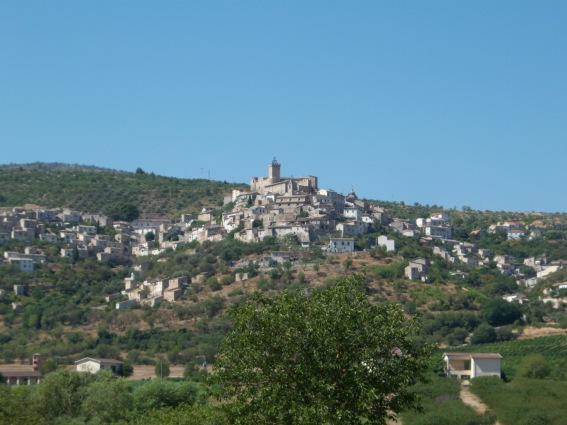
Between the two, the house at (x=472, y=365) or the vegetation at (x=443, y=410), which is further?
the house at (x=472, y=365)

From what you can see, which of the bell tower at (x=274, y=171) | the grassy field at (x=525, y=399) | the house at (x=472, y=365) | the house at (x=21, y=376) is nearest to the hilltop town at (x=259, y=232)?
the bell tower at (x=274, y=171)

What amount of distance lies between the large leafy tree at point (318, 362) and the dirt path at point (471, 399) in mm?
25678

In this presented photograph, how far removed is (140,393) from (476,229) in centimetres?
7504

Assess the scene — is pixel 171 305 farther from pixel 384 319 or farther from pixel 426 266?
pixel 384 319

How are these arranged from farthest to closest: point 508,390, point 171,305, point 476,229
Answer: point 476,229
point 171,305
point 508,390

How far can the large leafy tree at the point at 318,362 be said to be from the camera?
843 inches

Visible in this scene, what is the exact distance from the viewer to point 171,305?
78.6 meters

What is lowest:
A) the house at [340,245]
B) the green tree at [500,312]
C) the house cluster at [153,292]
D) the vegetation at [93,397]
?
the vegetation at [93,397]

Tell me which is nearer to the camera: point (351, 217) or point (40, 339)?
point (40, 339)

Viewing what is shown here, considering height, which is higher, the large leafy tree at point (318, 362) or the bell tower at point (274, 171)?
the bell tower at point (274, 171)

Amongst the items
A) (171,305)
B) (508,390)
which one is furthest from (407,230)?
(508,390)

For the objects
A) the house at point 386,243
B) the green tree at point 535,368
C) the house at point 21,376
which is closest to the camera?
the green tree at point 535,368

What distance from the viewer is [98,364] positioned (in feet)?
201

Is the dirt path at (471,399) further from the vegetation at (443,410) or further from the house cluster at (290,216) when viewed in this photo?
the house cluster at (290,216)
